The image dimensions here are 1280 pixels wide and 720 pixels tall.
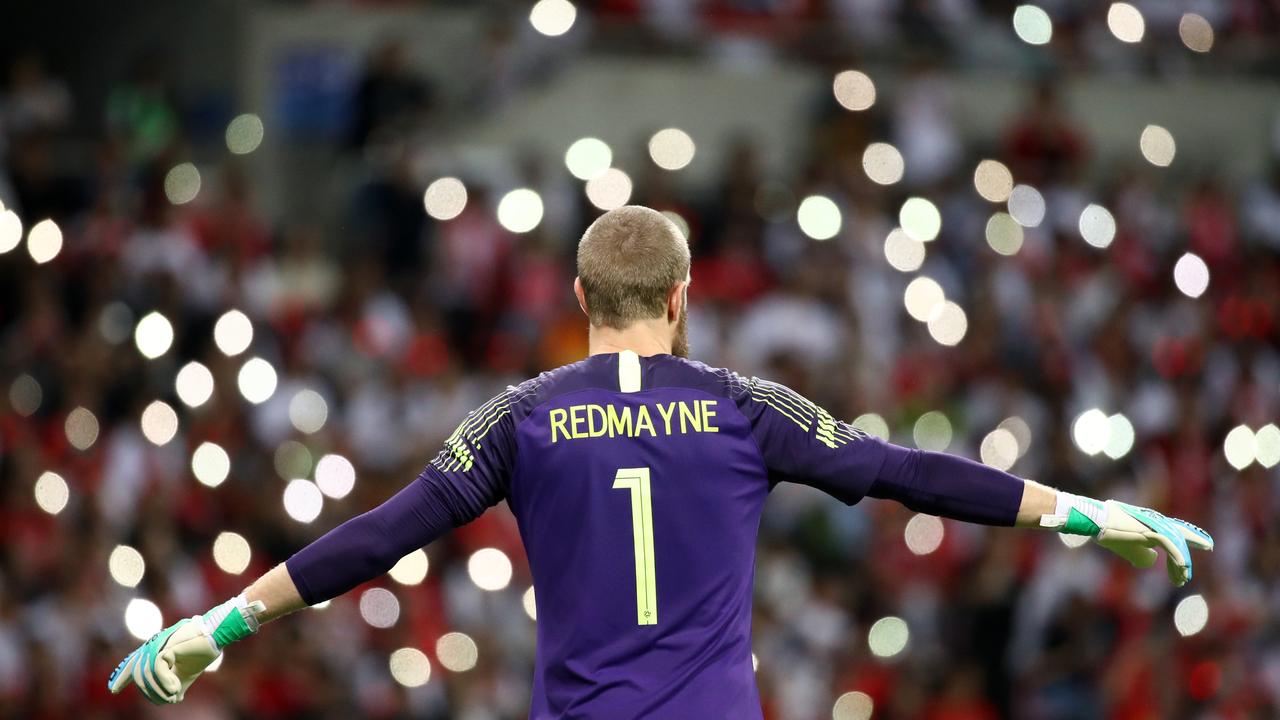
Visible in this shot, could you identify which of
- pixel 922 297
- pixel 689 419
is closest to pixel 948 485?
pixel 689 419

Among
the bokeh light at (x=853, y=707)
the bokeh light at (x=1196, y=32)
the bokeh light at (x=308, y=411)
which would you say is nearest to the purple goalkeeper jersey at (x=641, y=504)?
the bokeh light at (x=853, y=707)

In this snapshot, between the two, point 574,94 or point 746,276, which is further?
point 574,94

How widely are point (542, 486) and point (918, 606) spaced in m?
7.95

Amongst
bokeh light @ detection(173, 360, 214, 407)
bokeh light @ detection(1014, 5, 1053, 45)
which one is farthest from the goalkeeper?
bokeh light @ detection(1014, 5, 1053, 45)

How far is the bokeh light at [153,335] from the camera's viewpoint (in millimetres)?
12273

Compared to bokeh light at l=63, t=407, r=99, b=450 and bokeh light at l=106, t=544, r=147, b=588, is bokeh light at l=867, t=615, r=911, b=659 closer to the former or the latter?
bokeh light at l=106, t=544, r=147, b=588

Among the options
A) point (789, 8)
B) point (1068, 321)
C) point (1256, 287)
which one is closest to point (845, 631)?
point (1068, 321)

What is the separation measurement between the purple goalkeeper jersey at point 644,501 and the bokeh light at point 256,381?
27.1 feet

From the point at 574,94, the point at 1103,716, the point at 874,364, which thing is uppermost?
the point at 574,94

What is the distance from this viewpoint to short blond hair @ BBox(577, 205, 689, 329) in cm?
422

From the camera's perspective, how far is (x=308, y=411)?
1229cm

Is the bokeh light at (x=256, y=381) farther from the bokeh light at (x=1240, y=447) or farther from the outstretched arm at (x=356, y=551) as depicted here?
the outstretched arm at (x=356, y=551)

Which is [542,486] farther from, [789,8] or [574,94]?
[789,8]

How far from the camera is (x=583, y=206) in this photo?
1468 centimetres
